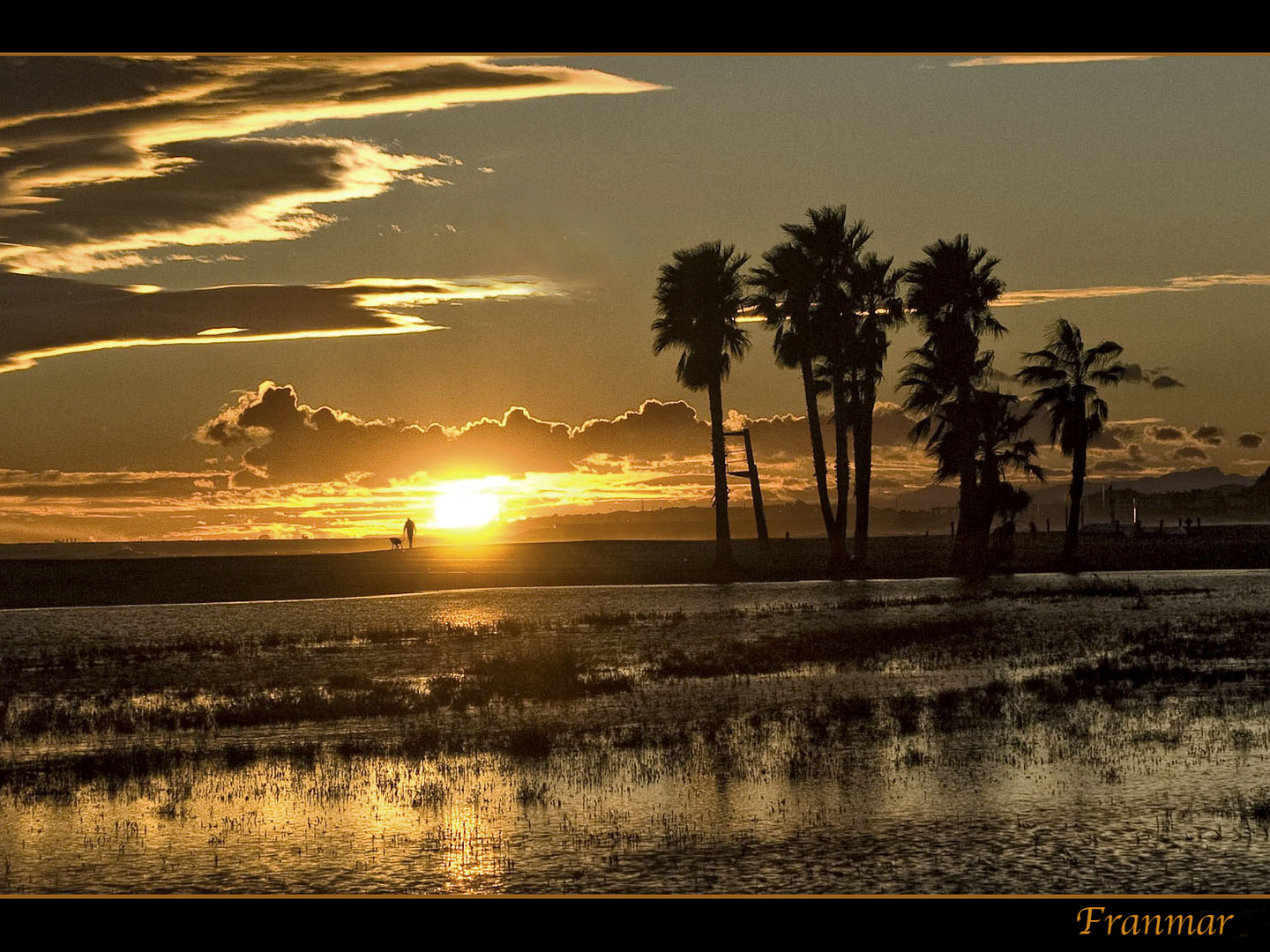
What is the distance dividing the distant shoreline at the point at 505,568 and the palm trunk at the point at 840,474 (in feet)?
3.77

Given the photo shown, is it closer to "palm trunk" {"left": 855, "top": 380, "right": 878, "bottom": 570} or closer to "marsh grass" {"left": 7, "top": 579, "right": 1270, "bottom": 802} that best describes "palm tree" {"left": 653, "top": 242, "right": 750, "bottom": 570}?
"palm trunk" {"left": 855, "top": 380, "right": 878, "bottom": 570}

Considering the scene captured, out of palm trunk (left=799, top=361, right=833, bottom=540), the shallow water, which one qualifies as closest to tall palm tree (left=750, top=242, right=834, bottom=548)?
palm trunk (left=799, top=361, right=833, bottom=540)

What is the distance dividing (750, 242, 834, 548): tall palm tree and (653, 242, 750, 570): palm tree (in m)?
1.79

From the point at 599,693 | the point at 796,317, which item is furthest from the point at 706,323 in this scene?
the point at 599,693

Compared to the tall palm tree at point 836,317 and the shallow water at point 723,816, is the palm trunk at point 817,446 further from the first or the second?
the shallow water at point 723,816

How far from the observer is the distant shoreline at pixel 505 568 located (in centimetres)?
5938

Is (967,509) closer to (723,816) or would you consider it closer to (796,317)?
(796,317)

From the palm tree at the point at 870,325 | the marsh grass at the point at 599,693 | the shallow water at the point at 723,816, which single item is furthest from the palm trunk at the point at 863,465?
the shallow water at the point at 723,816

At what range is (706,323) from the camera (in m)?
66.9

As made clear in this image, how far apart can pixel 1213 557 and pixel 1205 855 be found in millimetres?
66276

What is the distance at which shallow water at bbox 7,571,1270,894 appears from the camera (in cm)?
1340

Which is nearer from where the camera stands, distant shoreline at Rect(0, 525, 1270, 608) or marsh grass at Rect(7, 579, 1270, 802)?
marsh grass at Rect(7, 579, 1270, 802)

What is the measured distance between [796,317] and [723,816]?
50277mm

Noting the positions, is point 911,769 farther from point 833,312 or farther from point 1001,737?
point 833,312
